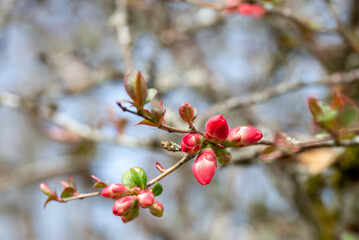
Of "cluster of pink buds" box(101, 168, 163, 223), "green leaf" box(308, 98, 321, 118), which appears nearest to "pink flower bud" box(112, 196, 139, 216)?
"cluster of pink buds" box(101, 168, 163, 223)

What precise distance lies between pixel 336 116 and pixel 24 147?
506cm

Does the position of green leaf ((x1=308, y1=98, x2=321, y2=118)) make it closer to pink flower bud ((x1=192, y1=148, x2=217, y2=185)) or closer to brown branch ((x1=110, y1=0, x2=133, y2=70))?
pink flower bud ((x1=192, y1=148, x2=217, y2=185))

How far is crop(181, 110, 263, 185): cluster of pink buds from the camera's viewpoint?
50 centimetres

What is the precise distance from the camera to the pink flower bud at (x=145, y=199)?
1.68 ft

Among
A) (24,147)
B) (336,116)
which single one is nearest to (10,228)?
(24,147)

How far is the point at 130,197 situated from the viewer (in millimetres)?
537

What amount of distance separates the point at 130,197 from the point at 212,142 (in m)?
0.16

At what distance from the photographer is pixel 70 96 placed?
1738 mm

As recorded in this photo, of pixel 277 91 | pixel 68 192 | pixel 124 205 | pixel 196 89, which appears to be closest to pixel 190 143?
pixel 124 205

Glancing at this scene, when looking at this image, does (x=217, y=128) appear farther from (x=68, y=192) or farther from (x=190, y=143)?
(x=68, y=192)

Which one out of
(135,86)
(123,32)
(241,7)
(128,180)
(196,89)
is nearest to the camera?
(135,86)

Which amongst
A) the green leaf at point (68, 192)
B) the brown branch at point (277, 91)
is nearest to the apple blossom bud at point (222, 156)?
the green leaf at point (68, 192)

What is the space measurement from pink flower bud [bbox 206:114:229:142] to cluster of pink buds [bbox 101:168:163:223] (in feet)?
0.45

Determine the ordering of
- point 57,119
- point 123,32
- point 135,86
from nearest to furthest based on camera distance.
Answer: point 135,86
point 123,32
point 57,119
